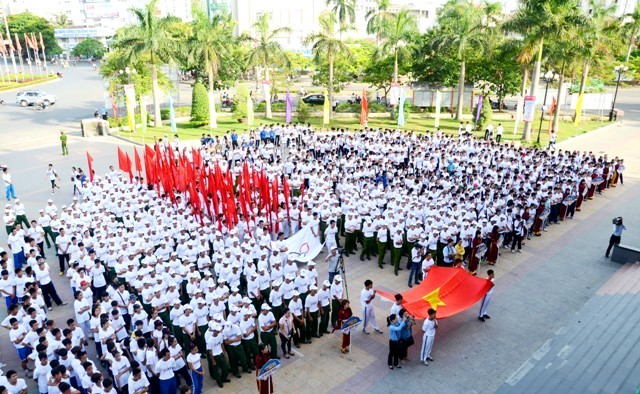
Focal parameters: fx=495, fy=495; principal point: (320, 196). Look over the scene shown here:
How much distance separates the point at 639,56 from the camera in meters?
56.8

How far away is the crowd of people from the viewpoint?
8977 mm

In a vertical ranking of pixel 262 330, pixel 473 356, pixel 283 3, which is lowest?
pixel 473 356

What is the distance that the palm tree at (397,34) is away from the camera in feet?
112

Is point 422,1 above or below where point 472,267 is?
above

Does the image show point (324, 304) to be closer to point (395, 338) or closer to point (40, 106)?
point (395, 338)

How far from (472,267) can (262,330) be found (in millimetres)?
6732

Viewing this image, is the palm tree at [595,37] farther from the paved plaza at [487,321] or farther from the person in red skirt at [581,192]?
the person in red skirt at [581,192]

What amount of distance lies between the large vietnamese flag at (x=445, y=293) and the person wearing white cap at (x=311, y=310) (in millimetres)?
→ 1428

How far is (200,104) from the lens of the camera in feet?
112

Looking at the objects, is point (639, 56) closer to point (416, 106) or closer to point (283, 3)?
point (416, 106)

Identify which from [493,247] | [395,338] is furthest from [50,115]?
[395,338]

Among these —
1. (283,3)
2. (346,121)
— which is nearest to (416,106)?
(346,121)

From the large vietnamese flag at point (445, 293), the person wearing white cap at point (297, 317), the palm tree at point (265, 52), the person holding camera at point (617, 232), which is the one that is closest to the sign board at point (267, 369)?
the person wearing white cap at point (297, 317)

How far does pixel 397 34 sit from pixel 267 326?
96.4 feet
